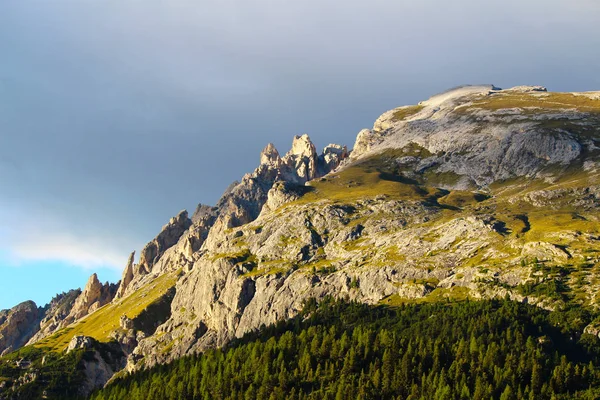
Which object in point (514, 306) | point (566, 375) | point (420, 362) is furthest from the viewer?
point (514, 306)

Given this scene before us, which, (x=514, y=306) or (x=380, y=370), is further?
(x=514, y=306)

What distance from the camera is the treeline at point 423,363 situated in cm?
14400

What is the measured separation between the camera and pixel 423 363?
15812cm

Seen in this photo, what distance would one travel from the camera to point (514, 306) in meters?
192

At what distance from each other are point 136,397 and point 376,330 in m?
84.8

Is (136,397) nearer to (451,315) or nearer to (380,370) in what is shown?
(380,370)

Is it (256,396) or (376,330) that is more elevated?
(376,330)

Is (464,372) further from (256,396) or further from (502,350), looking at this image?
(256,396)

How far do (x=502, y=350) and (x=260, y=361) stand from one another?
245 feet

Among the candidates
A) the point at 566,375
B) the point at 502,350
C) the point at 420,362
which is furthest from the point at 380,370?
the point at 566,375

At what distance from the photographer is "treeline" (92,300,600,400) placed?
144 metres

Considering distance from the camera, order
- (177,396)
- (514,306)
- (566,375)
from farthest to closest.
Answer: (514,306) < (177,396) < (566,375)

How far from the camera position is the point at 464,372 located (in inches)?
5925

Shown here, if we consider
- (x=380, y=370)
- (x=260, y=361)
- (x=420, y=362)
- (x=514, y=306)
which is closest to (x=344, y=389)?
(x=380, y=370)
